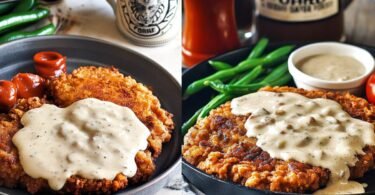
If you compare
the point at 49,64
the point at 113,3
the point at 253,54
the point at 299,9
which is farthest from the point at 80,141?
the point at 299,9

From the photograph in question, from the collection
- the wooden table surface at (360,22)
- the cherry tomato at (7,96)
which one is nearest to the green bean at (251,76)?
the wooden table surface at (360,22)

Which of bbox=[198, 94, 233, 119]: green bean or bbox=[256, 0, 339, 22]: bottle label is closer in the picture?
bbox=[198, 94, 233, 119]: green bean

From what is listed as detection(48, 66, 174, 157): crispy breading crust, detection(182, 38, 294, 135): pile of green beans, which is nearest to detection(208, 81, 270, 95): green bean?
detection(182, 38, 294, 135): pile of green beans

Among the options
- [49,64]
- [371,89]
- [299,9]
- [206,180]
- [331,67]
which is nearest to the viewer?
[206,180]

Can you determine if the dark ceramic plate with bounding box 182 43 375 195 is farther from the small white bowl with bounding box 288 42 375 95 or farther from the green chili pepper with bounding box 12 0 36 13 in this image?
the green chili pepper with bounding box 12 0 36 13

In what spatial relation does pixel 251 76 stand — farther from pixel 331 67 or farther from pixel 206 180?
pixel 206 180

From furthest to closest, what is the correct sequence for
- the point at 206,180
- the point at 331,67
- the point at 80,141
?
1. the point at 331,67
2. the point at 206,180
3. the point at 80,141

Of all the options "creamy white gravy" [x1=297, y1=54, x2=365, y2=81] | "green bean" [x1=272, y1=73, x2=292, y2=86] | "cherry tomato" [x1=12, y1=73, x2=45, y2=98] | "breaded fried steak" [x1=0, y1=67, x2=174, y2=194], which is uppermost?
"cherry tomato" [x1=12, y1=73, x2=45, y2=98]
